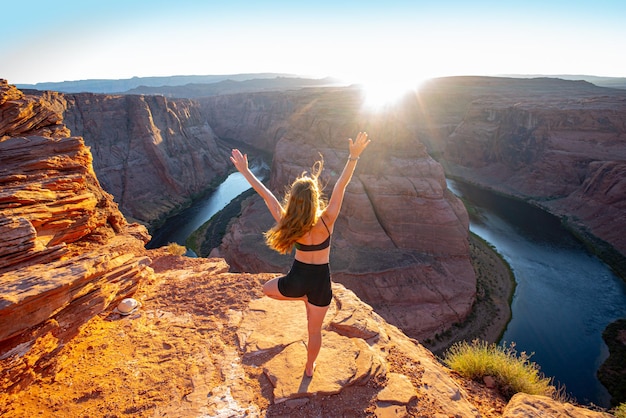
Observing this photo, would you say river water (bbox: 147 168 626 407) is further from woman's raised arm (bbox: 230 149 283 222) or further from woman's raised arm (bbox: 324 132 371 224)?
woman's raised arm (bbox: 230 149 283 222)

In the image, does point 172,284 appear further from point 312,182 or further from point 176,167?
point 176,167

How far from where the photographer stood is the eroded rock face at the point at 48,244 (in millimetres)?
4293

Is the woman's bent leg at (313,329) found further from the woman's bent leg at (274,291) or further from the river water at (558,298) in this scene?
the river water at (558,298)

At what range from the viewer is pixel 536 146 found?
52688 mm

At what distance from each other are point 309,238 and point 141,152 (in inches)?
2157

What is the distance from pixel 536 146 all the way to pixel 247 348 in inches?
2418

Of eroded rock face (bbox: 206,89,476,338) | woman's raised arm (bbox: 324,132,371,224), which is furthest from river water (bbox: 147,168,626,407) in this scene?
woman's raised arm (bbox: 324,132,371,224)

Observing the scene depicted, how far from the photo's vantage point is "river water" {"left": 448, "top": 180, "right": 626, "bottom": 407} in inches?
777

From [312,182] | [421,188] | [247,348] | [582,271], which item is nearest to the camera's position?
[312,182]

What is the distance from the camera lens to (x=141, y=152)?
50875 millimetres

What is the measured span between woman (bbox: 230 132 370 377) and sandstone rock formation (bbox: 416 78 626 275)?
124 ft

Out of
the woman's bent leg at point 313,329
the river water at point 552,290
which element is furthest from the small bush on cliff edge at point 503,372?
the river water at point 552,290

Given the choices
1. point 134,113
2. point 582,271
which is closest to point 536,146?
point 582,271

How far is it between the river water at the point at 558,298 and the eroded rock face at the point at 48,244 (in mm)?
22419
